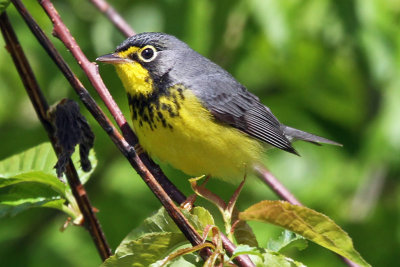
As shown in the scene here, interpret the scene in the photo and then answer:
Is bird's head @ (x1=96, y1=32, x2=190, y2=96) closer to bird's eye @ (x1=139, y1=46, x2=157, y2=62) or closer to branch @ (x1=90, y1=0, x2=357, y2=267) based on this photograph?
bird's eye @ (x1=139, y1=46, x2=157, y2=62)

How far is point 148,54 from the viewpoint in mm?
4211

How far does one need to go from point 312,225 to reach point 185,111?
1.74m

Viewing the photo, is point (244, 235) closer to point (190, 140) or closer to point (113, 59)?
point (190, 140)

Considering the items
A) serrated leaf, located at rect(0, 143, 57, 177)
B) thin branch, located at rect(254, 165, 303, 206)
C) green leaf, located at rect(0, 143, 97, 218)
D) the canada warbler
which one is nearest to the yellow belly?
the canada warbler

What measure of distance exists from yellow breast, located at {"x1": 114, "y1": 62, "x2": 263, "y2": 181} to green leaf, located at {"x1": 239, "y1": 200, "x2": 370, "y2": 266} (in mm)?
1428

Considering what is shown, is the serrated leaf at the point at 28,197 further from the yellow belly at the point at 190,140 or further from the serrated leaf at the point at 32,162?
the yellow belly at the point at 190,140

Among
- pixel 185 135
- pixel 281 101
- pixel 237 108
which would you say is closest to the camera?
pixel 185 135

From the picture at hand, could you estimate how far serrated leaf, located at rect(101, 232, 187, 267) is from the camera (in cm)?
233

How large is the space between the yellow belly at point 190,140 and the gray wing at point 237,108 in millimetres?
128

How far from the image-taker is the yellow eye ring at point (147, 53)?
4.16 metres

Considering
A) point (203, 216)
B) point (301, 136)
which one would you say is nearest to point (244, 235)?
point (203, 216)

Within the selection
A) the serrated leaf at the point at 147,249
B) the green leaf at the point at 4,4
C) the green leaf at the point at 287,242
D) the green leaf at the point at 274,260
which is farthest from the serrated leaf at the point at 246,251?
the green leaf at the point at 4,4

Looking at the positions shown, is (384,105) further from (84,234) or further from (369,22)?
(84,234)

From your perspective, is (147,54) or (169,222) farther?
(147,54)
